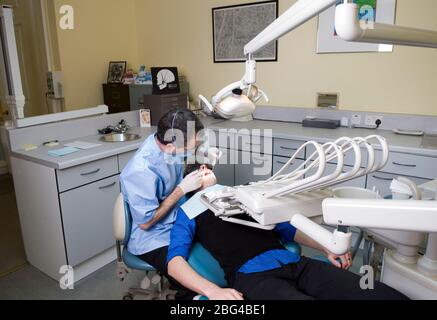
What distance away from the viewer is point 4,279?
91.0 inches

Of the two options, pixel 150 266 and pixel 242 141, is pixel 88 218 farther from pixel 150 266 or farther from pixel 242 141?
pixel 242 141

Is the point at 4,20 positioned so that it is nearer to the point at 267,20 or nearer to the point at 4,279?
the point at 4,279

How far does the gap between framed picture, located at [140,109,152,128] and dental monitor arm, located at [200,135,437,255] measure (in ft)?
6.46

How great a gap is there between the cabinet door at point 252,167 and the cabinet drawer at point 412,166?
92cm

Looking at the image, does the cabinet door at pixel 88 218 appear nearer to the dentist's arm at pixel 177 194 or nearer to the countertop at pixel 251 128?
the countertop at pixel 251 128

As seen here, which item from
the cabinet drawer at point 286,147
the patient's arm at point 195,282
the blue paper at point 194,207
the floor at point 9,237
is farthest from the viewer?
the cabinet drawer at point 286,147

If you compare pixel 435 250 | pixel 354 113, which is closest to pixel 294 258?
pixel 435 250

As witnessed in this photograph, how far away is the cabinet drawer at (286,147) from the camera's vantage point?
2.67 m

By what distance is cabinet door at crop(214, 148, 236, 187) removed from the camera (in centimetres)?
310

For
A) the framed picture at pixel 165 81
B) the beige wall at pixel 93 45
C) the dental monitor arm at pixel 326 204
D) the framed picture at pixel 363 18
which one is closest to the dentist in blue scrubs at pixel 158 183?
the dental monitor arm at pixel 326 204

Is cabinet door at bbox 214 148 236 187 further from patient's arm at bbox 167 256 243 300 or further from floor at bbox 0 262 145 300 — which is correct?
patient's arm at bbox 167 256 243 300

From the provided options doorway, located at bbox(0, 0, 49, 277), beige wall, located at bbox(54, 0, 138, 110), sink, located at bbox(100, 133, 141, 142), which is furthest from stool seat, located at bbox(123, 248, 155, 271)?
beige wall, located at bbox(54, 0, 138, 110)

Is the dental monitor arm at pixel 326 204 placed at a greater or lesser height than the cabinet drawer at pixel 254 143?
greater

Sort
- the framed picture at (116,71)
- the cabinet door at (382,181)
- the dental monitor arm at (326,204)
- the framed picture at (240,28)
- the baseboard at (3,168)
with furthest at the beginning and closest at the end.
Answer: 1. the baseboard at (3,168)
2. the framed picture at (116,71)
3. the framed picture at (240,28)
4. the cabinet door at (382,181)
5. the dental monitor arm at (326,204)
